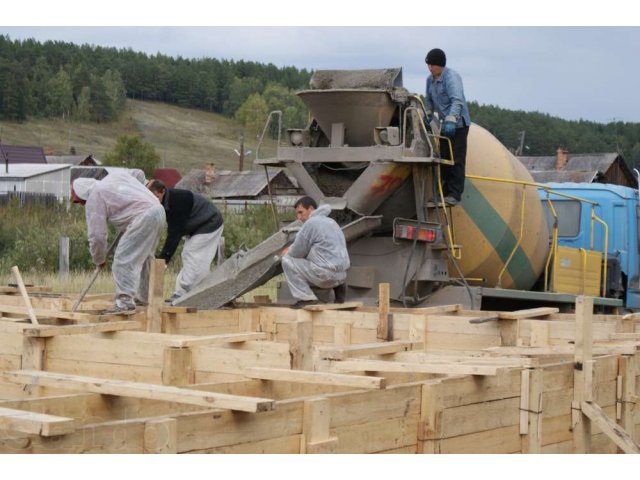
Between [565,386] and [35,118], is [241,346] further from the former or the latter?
[35,118]

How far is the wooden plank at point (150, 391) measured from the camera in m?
5.18

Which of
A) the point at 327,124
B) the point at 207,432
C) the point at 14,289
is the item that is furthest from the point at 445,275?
the point at 207,432

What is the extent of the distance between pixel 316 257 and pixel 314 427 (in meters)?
6.21

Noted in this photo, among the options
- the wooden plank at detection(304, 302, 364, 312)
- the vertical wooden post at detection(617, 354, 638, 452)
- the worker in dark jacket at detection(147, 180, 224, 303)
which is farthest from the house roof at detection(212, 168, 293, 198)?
the vertical wooden post at detection(617, 354, 638, 452)

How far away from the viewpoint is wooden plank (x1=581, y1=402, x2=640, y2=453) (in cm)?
743

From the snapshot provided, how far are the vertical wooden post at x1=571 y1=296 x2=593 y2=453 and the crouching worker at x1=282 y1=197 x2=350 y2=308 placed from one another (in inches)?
159

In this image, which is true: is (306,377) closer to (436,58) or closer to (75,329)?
(75,329)

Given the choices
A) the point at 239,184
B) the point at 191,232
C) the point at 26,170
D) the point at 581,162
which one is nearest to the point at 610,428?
the point at 191,232

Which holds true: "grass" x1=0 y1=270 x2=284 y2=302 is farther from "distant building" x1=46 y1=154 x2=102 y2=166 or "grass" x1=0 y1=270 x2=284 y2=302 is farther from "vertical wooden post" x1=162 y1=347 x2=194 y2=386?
"distant building" x1=46 y1=154 x2=102 y2=166

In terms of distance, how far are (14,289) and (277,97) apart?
124 meters

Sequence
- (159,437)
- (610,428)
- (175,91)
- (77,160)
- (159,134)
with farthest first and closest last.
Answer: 1. (175,91)
2. (159,134)
3. (77,160)
4. (610,428)
5. (159,437)

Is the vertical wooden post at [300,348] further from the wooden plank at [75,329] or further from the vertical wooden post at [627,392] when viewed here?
the vertical wooden post at [627,392]

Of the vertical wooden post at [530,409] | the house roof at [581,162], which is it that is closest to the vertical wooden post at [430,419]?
the vertical wooden post at [530,409]

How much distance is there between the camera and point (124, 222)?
36.9ft
